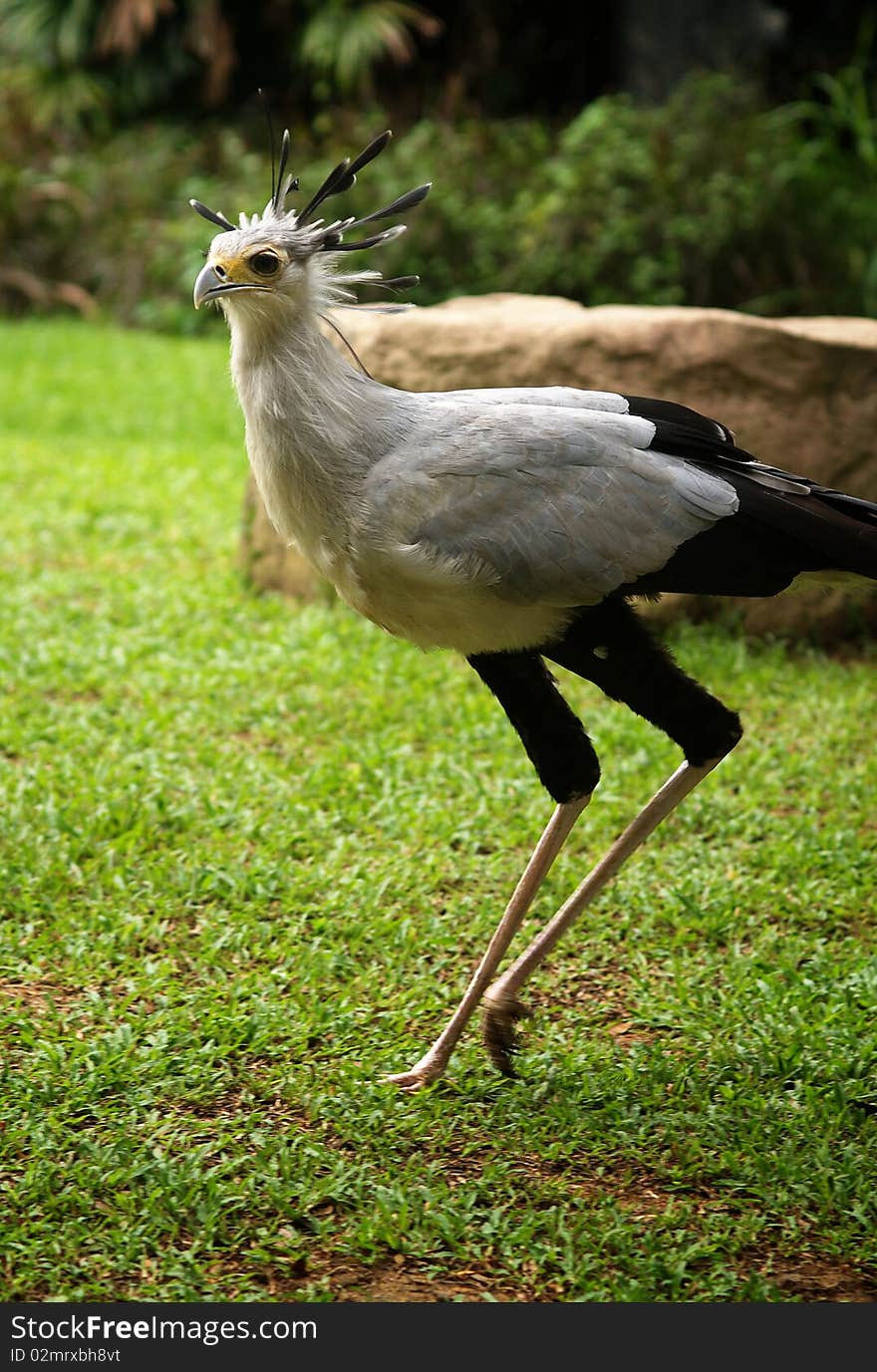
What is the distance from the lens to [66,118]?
14.1 meters

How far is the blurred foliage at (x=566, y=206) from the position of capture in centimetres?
1025

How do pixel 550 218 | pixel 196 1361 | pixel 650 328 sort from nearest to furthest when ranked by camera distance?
pixel 196 1361 → pixel 650 328 → pixel 550 218

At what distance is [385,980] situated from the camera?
3436 millimetres

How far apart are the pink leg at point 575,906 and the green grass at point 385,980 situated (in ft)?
0.31

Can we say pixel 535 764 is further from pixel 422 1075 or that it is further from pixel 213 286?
pixel 213 286


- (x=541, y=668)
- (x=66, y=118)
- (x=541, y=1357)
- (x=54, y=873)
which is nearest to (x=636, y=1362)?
(x=541, y=1357)

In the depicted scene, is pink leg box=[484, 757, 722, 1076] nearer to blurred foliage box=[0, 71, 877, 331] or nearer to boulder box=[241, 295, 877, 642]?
boulder box=[241, 295, 877, 642]

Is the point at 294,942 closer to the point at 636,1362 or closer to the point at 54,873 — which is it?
the point at 54,873

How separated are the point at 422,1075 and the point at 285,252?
1682 mm

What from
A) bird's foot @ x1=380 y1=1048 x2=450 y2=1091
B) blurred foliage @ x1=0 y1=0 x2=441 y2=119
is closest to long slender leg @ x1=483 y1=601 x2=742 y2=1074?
bird's foot @ x1=380 y1=1048 x2=450 y2=1091

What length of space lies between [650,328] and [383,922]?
2824mm

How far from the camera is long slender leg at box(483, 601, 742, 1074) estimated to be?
2.90 meters

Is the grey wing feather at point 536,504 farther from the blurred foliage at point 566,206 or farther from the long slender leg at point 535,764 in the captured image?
the blurred foliage at point 566,206

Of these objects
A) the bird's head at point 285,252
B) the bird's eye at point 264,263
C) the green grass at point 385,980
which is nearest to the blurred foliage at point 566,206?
the green grass at point 385,980
